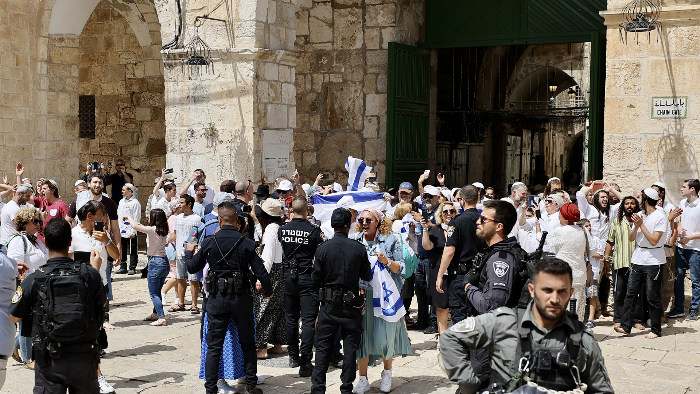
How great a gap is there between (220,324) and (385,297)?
1320mm

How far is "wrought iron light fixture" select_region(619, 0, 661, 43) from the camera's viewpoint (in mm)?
9023

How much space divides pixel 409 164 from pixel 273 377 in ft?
23.8

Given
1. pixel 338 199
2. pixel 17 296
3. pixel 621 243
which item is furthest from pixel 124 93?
pixel 17 296

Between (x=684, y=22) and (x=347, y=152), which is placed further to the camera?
(x=347, y=152)

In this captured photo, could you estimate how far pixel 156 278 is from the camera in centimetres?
841

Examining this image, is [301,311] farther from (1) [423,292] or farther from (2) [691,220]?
(2) [691,220]

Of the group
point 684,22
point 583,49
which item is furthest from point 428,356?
point 583,49

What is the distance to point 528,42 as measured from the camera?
40.9ft

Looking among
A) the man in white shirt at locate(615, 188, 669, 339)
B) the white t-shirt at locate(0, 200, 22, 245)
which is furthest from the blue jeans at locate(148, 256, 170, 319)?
the man in white shirt at locate(615, 188, 669, 339)

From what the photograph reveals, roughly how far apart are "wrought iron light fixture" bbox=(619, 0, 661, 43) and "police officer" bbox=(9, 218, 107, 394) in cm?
711

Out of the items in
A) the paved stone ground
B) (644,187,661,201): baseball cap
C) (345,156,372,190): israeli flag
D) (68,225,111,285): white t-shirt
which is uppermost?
(345,156,372,190): israeli flag

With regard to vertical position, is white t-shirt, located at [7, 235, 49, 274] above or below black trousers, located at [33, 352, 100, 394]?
above

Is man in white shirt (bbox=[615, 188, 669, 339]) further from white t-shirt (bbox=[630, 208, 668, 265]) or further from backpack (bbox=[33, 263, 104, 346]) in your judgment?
backpack (bbox=[33, 263, 104, 346])

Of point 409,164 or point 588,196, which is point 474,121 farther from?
point 588,196
